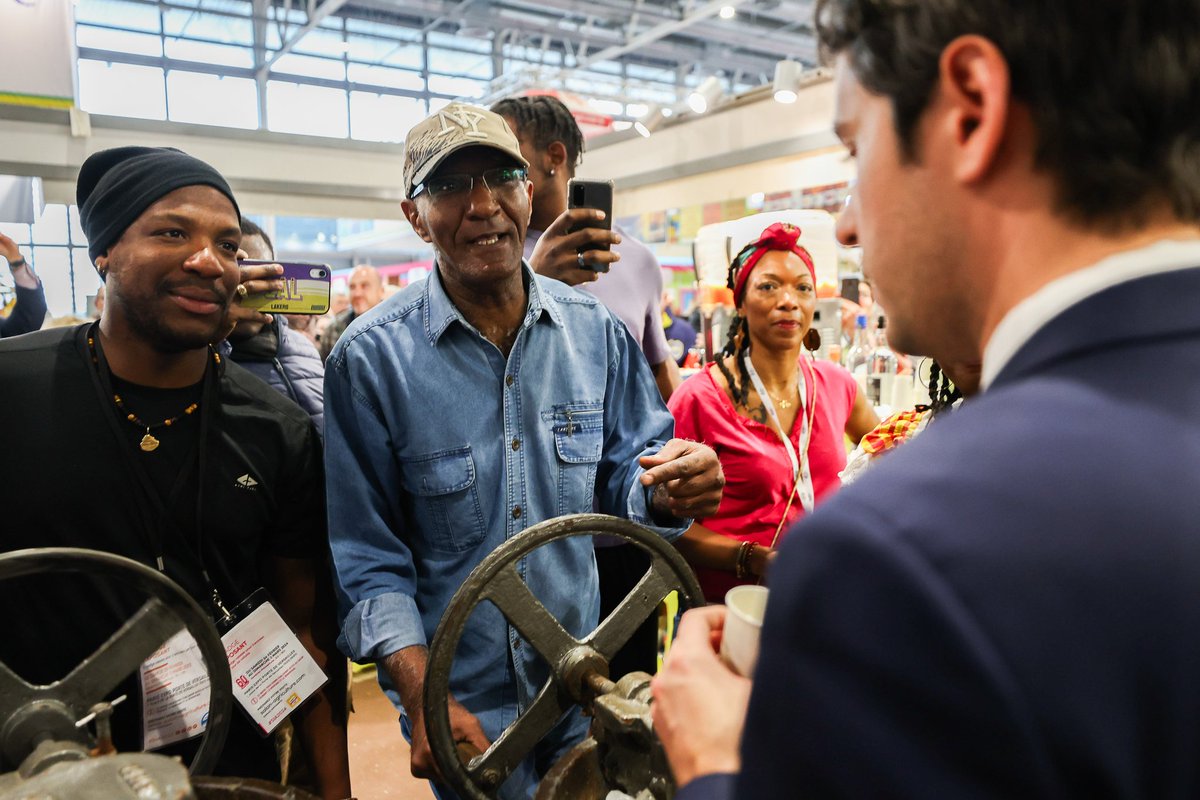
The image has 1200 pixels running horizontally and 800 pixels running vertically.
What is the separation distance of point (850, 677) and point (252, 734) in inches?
56.3

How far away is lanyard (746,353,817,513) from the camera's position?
7.75 ft

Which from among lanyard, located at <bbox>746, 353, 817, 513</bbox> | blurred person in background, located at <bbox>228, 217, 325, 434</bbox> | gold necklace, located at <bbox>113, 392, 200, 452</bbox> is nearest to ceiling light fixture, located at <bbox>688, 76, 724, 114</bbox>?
lanyard, located at <bbox>746, 353, 817, 513</bbox>

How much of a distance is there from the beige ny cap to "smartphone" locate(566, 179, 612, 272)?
0.35 m

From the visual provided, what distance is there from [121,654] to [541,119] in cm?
196

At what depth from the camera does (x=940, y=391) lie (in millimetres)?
1893

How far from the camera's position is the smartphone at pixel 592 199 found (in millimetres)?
2080

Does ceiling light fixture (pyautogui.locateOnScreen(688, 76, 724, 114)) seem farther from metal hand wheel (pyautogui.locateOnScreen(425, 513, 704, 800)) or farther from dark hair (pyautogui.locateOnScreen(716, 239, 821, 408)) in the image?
metal hand wheel (pyautogui.locateOnScreen(425, 513, 704, 800))

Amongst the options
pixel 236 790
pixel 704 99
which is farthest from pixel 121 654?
pixel 704 99

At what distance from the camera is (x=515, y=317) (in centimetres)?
171

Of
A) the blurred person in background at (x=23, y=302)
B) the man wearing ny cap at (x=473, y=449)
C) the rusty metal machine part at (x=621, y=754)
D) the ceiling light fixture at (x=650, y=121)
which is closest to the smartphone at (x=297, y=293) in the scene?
the man wearing ny cap at (x=473, y=449)

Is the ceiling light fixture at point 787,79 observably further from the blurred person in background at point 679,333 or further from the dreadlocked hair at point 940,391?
the dreadlocked hair at point 940,391

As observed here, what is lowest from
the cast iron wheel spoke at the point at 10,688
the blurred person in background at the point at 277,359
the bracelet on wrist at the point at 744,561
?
the bracelet on wrist at the point at 744,561

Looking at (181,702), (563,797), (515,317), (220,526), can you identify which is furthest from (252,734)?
(515,317)

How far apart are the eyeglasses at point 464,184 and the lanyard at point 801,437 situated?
1.09 metres
